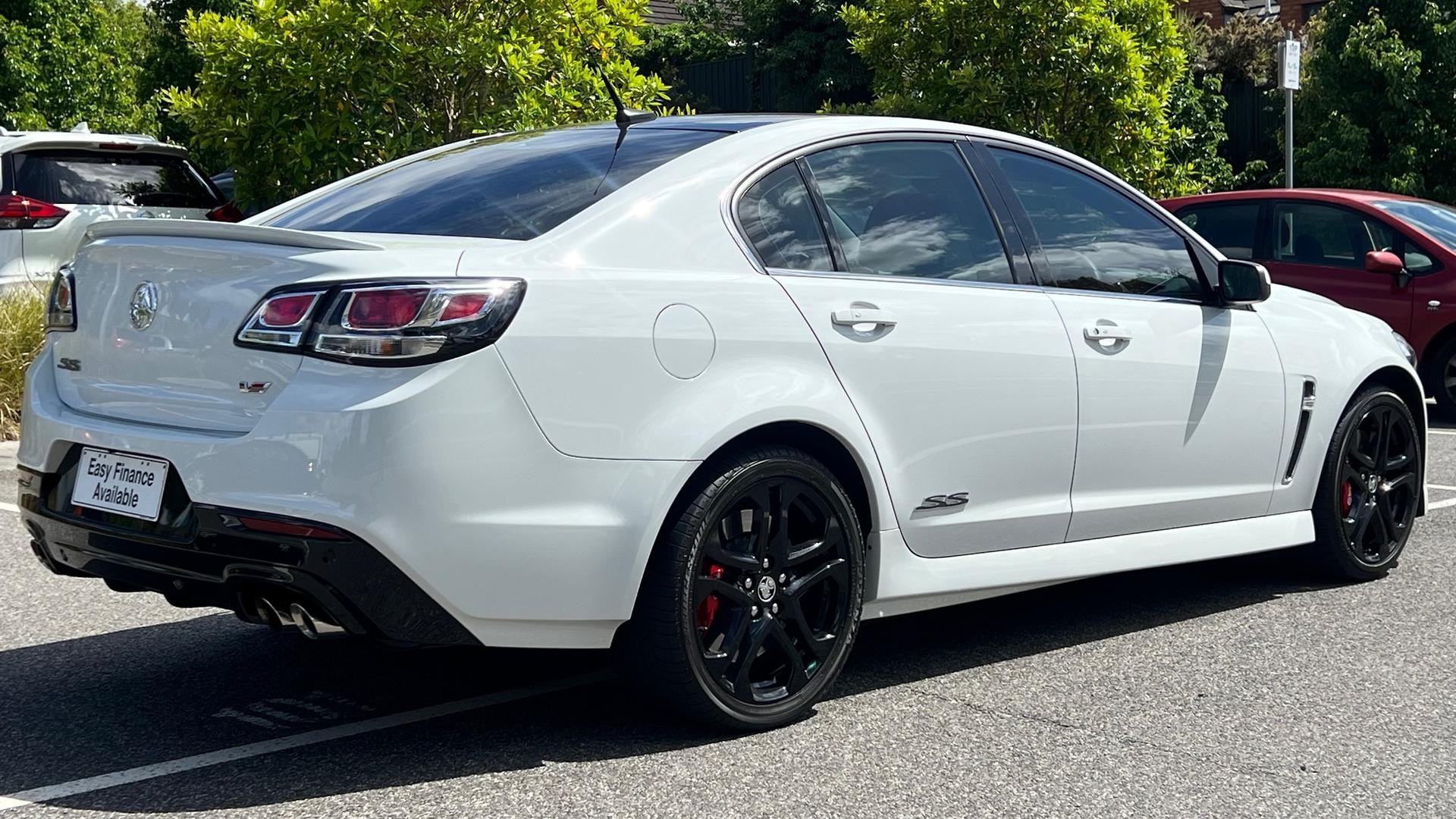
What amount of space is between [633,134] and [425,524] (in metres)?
1.53

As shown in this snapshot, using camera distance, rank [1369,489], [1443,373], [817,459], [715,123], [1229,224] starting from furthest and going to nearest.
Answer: [1229,224] → [1443,373] → [1369,489] → [715,123] → [817,459]

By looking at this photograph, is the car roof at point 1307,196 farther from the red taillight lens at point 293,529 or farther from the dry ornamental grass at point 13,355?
the red taillight lens at point 293,529

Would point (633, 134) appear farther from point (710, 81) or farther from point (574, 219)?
point (710, 81)

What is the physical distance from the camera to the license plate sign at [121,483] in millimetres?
3848

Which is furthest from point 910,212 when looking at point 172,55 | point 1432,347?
point 172,55

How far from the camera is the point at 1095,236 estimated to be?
208 inches

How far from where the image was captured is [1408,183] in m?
17.8

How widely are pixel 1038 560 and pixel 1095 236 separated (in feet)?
3.49

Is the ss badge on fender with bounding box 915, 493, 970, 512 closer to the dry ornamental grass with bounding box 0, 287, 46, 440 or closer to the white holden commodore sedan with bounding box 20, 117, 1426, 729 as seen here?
the white holden commodore sedan with bounding box 20, 117, 1426, 729

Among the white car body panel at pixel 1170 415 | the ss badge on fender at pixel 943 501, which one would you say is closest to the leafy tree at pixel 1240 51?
the white car body panel at pixel 1170 415

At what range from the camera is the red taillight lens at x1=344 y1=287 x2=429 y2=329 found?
3.64 meters

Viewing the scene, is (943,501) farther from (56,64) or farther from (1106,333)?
(56,64)

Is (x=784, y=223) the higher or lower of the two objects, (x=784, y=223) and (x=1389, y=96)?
the higher

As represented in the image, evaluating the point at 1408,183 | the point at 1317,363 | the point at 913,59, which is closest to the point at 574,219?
the point at 1317,363
